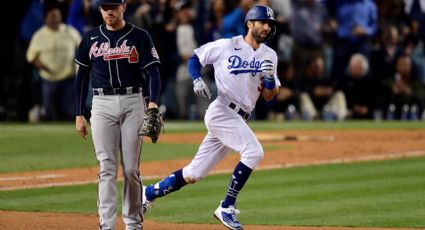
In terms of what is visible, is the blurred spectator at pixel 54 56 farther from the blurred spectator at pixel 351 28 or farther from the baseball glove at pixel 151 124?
the baseball glove at pixel 151 124

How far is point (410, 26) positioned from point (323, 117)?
3.20 m

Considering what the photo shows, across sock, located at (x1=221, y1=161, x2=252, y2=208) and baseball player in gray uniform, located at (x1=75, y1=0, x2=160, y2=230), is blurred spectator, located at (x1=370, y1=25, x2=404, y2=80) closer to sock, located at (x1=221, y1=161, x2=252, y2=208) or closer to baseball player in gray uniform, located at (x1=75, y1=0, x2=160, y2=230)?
sock, located at (x1=221, y1=161, x2=252, y2=208)

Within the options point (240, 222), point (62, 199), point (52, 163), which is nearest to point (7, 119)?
point (52, 163)

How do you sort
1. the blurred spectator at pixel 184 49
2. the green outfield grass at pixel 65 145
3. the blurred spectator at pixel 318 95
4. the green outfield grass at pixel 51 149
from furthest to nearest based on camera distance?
the blurred spectator at pixel 318 95 < the blurred spectator at pixel 184 49 < the green outfield grass at pixel 65 145 < the green outfield grass at pixel 51 149

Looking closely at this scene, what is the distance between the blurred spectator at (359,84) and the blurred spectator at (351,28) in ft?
0.57

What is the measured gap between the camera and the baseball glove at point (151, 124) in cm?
823

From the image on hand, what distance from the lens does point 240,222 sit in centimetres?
986

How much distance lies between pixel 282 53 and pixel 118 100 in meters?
14.1

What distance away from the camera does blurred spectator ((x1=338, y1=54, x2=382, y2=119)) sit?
22656mm

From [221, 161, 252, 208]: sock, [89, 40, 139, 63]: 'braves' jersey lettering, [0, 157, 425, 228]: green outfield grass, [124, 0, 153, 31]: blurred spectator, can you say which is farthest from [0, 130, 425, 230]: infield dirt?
[124, 0, 153, 31]: blurred spectator

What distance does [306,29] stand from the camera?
2231 centimetres

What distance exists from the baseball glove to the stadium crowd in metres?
11.4

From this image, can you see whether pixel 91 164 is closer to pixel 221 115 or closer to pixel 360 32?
pixel 221 115

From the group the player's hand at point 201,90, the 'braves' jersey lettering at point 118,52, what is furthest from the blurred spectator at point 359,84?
the 'braves' jersey lettering at point 118,52
